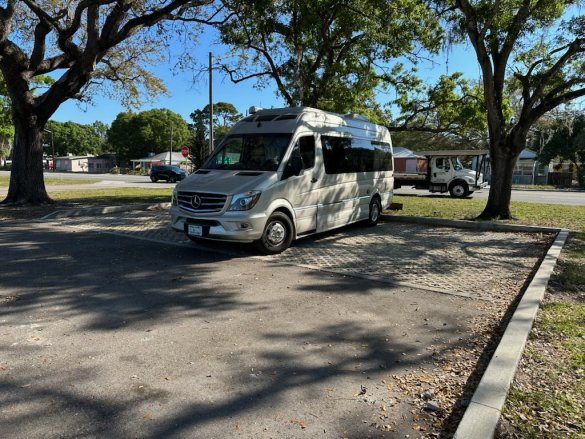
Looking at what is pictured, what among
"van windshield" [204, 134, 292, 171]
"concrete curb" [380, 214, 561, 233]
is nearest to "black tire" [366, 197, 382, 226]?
"concrete curb" [380, 214, 561, 233]

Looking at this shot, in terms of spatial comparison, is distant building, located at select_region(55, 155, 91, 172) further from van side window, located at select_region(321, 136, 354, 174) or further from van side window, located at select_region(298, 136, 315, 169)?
van side window, located at select_region(298, 136, 315, 169)

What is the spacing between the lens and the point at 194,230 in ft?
24.0

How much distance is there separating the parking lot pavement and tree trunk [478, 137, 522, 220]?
15.6 feet

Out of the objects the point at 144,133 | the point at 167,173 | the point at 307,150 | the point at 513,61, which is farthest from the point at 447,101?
the point at 144,133

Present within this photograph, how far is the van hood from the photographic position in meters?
7.18

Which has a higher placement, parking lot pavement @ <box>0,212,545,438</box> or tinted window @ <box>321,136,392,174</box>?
tinted window @ <box>321,136,392,174</box>

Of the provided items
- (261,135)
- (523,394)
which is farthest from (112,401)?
(261,135)

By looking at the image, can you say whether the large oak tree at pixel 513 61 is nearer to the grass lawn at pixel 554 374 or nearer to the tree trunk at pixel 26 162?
the grass lawn at pixel 554 374

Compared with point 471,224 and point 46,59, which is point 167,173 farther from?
point 471,224

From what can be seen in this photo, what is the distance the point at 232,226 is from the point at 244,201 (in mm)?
446

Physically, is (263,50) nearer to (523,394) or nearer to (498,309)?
(498,309)

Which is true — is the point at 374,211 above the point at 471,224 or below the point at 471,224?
above

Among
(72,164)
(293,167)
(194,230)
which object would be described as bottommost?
(194,230)

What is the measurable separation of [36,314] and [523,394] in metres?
4.62
